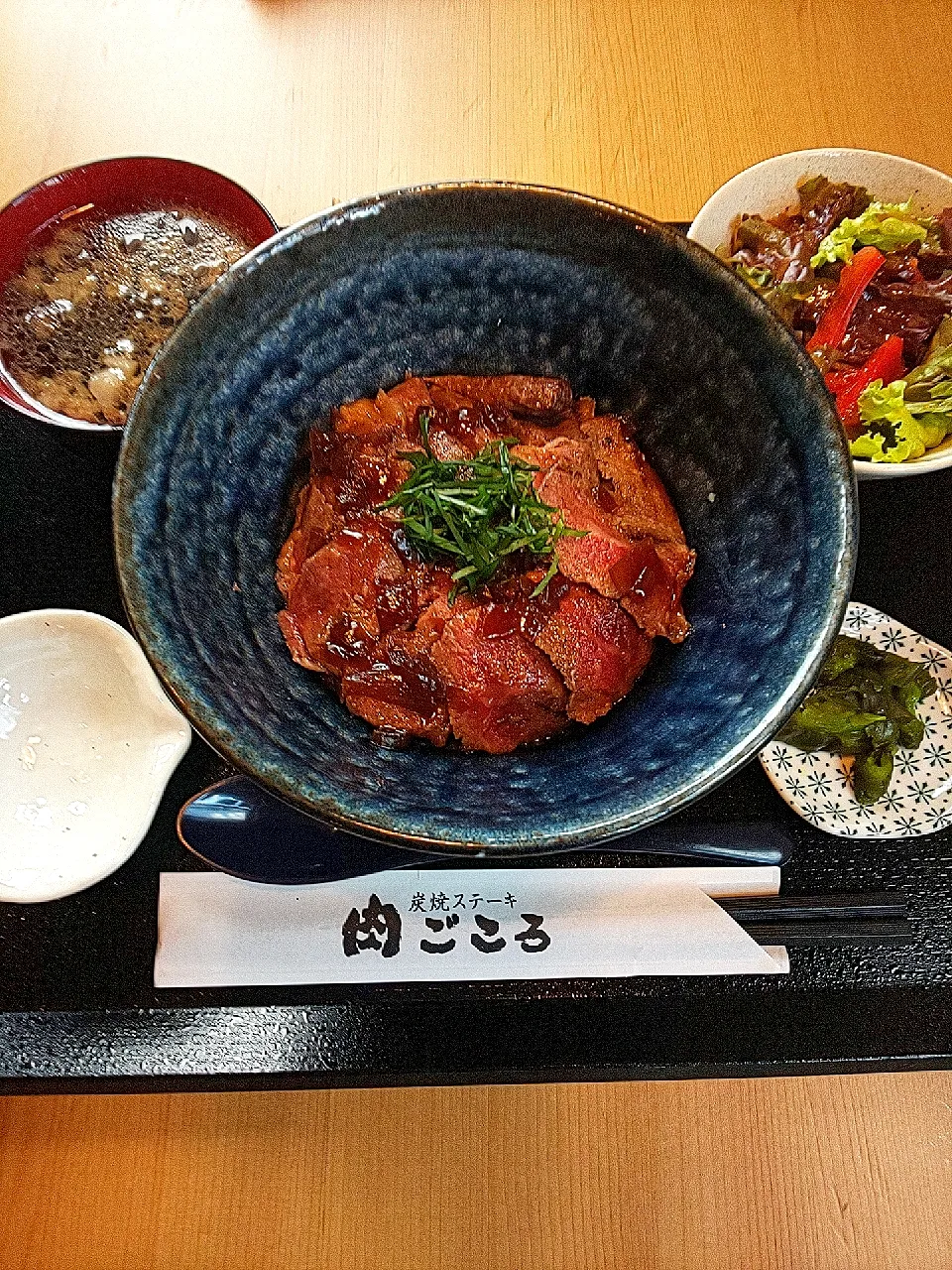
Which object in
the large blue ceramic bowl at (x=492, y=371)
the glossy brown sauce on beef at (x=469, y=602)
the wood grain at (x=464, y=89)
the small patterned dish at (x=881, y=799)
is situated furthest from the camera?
the wood grain at (x=464, y=89)

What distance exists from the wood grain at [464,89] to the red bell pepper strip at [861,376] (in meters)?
0.76

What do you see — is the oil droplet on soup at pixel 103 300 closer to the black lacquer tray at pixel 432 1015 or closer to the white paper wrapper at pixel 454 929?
the black lacquer tray at pixel 432 1015

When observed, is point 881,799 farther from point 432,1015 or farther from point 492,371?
point 492,371

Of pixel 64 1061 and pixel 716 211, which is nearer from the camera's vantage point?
pixel 64 1061

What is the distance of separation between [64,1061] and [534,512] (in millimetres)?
1171

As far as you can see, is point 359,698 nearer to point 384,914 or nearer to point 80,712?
point 384,914

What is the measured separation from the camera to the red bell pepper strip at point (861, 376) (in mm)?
1873

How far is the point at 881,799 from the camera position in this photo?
1.68 m

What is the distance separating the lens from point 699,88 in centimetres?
255

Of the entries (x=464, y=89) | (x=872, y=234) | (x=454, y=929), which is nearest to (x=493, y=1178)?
(x=454, y=929)

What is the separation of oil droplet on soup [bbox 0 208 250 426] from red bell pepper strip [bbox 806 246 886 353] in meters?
1.19

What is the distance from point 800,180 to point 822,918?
1522 mm

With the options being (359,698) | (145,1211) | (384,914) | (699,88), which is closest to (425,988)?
(384,914)

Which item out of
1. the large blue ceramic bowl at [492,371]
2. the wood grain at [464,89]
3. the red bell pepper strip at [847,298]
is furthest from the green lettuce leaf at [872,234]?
the large blue ceramic bowl at [492,371]
